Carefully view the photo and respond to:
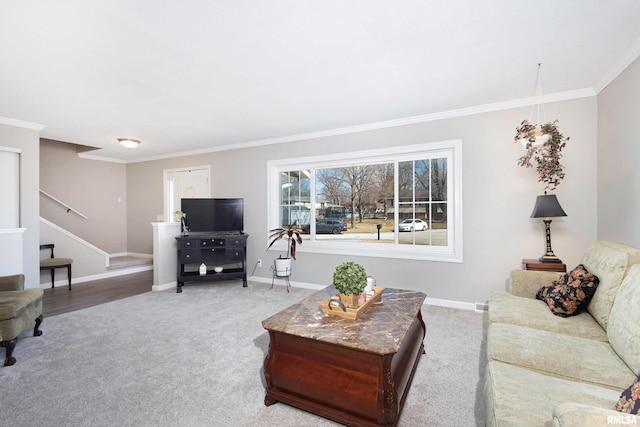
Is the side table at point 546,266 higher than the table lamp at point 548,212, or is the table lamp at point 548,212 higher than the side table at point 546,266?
the table lamp at point 548,212

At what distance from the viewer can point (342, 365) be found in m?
1.65

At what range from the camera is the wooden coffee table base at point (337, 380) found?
156cm

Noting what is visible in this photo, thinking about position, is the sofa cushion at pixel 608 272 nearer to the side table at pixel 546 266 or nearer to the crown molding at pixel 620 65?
the side table at pixel 546 266

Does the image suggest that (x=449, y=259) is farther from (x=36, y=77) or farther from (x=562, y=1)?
(x=36, y=77)

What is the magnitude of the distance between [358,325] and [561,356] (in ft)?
3.46

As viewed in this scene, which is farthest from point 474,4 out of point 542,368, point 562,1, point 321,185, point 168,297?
point 168,297

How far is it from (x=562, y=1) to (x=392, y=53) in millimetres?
1039

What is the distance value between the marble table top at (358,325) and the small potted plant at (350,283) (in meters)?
0.13

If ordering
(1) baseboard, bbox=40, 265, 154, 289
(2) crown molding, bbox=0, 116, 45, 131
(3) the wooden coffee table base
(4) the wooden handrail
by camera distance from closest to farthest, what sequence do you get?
(3) the wooden coffee table base → (2) crown molding, bbox=0, 116, 45, 131 → (1) baseboard, bbox=40, 265, 154, 289 → (4) the wooden handrail

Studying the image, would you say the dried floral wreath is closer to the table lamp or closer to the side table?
the table lamp

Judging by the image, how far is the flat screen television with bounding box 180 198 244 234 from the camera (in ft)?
16.4

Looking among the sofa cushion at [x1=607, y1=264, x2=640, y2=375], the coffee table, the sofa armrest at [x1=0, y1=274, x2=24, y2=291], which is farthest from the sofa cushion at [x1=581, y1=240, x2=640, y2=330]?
the sofa armrest at [x1=0, y1=274, x2=24, y2=291]

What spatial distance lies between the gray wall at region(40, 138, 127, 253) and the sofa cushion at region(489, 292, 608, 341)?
294 inches

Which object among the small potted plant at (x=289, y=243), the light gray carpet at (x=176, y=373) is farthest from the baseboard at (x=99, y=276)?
Result: the small potted plant at (x=289, y=243)
